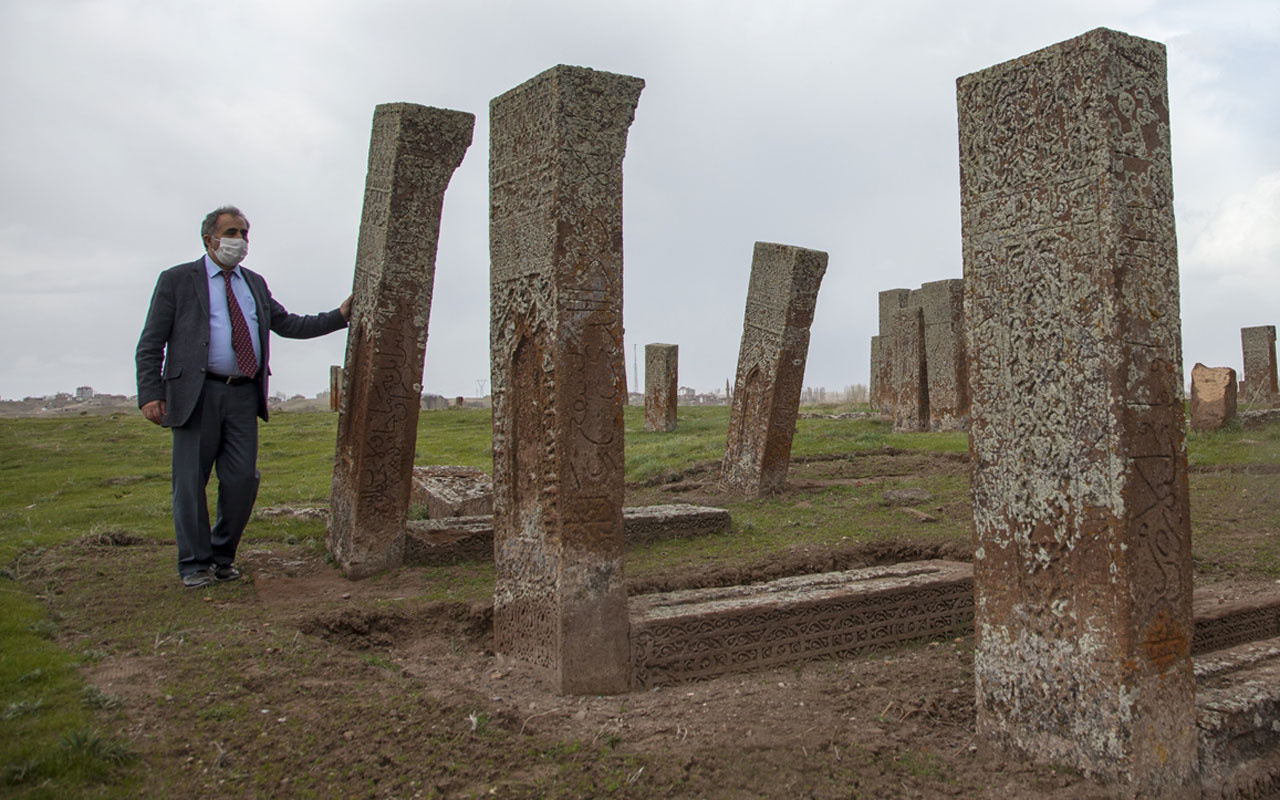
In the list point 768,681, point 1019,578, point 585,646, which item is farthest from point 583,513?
point 1019,578

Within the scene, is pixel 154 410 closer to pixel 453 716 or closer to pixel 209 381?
pixel 209 381

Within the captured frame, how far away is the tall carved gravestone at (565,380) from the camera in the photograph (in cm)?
431

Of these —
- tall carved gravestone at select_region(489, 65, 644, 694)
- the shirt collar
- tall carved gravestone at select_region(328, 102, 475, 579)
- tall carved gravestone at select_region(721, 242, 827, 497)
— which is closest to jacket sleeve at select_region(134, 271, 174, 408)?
the shirt collar

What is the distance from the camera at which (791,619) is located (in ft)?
15.6

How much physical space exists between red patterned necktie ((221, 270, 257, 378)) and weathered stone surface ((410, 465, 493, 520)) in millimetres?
2543

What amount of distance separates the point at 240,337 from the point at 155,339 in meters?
0.49

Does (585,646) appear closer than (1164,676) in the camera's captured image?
No

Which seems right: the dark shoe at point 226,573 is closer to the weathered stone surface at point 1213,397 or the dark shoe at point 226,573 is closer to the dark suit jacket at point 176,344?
the dark suit jacket at point 176,344

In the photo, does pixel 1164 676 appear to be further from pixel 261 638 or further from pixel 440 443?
pixel 440 443

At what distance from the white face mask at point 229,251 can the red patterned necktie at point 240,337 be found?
3.3 inches

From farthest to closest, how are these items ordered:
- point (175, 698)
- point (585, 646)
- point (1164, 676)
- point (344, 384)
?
point (344, 384)
point (585, 646)
point (175, 698)
point (1164, 676)

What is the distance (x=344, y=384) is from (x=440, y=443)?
33.1 feet

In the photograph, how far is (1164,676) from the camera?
310 centimetres

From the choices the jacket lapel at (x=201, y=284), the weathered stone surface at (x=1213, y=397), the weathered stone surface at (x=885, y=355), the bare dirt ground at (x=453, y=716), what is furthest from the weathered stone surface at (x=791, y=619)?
the weathered stone surface at (x=885, y=355)
